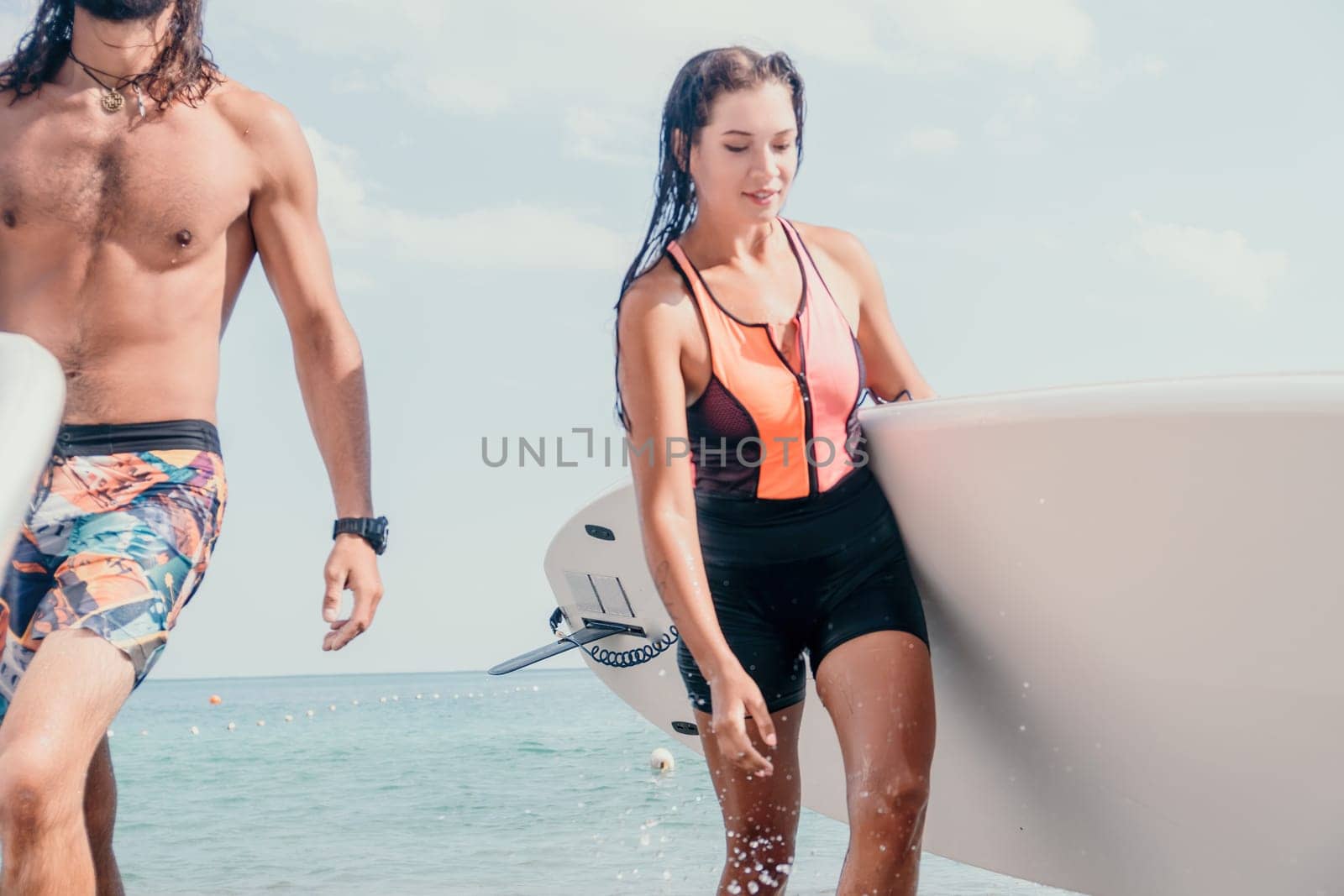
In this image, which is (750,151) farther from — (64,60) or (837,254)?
(64,60)

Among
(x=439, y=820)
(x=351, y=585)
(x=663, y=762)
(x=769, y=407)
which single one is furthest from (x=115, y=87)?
(x=663, y=762)

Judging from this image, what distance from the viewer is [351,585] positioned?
1.81 meters

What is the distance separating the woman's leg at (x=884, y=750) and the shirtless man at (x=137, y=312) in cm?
70

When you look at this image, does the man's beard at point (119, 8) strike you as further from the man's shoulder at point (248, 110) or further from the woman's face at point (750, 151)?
the woman's face at point (750, 151)

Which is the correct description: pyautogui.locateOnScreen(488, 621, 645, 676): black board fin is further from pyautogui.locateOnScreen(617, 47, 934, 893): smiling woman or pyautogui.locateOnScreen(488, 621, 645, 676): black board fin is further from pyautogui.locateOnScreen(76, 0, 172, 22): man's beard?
pyautogui.locateOnScreen(76, 0, 172, 22): man's beard

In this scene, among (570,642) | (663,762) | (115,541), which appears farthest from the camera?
(663,762)

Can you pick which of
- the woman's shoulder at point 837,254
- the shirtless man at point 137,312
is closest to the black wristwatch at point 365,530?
the shirtless man at point 137,312

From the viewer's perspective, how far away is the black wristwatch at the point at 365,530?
6.10 feet

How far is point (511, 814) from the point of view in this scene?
802cm

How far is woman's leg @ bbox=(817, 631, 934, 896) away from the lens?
1.71 m

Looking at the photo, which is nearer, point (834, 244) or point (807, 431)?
A: point (807, 431)

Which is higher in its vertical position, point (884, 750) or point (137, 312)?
point (137, 312)

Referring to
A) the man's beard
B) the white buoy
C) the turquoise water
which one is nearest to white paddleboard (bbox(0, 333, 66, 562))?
the man's beard

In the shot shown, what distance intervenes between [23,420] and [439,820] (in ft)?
23.1
